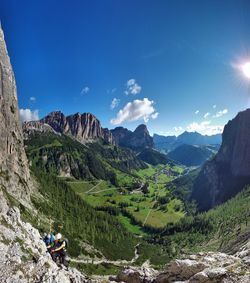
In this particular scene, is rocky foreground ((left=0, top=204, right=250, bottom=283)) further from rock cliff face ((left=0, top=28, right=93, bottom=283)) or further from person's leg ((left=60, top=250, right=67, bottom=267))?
person's leg ((left=60, top=250, right=67, bottom=267))

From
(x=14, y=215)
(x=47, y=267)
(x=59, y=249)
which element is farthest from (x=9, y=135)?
(x=47, y=267)

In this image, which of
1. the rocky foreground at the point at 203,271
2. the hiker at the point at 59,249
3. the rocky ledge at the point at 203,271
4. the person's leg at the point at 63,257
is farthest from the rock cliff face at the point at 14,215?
the rocky ledge at the point at 203,271

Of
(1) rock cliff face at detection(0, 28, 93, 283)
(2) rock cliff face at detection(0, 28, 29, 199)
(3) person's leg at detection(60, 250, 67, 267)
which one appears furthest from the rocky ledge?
(2) rock cliff face at detection(0, 28, 29, 199)

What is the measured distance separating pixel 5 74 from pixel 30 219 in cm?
7501

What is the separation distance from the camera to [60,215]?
188 metres

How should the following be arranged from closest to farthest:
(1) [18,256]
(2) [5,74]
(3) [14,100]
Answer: (1) [18,256], (2) [5,74], (3) [14,100]

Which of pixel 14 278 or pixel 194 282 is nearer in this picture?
pixel 14 278

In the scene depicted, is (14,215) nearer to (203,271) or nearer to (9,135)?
(203,271)

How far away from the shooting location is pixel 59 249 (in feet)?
118

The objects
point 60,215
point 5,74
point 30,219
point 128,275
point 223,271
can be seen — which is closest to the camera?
point 223,271

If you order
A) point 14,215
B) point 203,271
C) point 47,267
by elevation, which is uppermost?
point 14,215

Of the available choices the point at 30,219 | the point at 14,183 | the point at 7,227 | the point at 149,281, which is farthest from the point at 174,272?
the point at 14,183

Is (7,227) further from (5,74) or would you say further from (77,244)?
(77,244)

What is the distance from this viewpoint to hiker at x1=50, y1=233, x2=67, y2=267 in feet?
118
